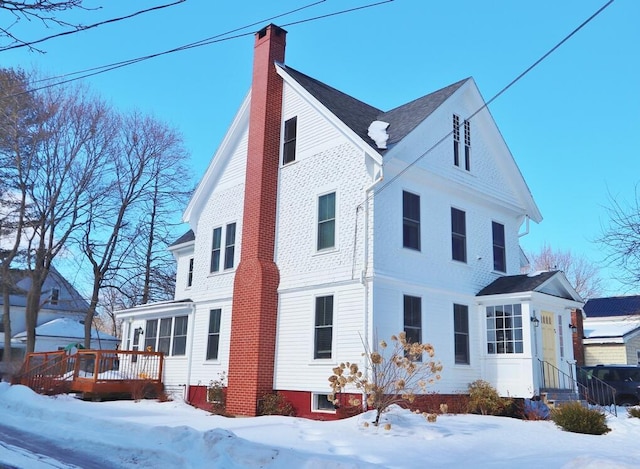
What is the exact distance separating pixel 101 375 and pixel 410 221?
37.9 ft

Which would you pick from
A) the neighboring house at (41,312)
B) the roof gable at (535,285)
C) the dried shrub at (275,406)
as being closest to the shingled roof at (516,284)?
the roof gable at (535,285)

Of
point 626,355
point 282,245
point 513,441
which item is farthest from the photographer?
point 626,355

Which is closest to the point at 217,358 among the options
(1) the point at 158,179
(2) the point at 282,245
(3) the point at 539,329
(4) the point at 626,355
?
(2) the point at 282,245

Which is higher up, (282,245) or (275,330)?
(282,245)

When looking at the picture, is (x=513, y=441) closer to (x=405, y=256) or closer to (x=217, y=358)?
(x=405, y=256)

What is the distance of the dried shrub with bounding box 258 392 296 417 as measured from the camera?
579 inches

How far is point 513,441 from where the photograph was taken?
10203 millimetres

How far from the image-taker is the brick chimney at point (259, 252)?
15.3 meters

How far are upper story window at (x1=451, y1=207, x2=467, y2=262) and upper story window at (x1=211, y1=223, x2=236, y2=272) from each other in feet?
22.4

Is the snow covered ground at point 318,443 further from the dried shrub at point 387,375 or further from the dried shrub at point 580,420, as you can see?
the dried shrub at point 387,375

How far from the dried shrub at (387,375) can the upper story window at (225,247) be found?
6226mm

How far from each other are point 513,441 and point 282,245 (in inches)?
332

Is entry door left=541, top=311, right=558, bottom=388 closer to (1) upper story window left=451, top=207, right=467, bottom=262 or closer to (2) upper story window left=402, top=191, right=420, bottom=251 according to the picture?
(1) upper story window left=451, top=207, right=467, bottom=262

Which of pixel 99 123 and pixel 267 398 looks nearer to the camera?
pixel 267 398
